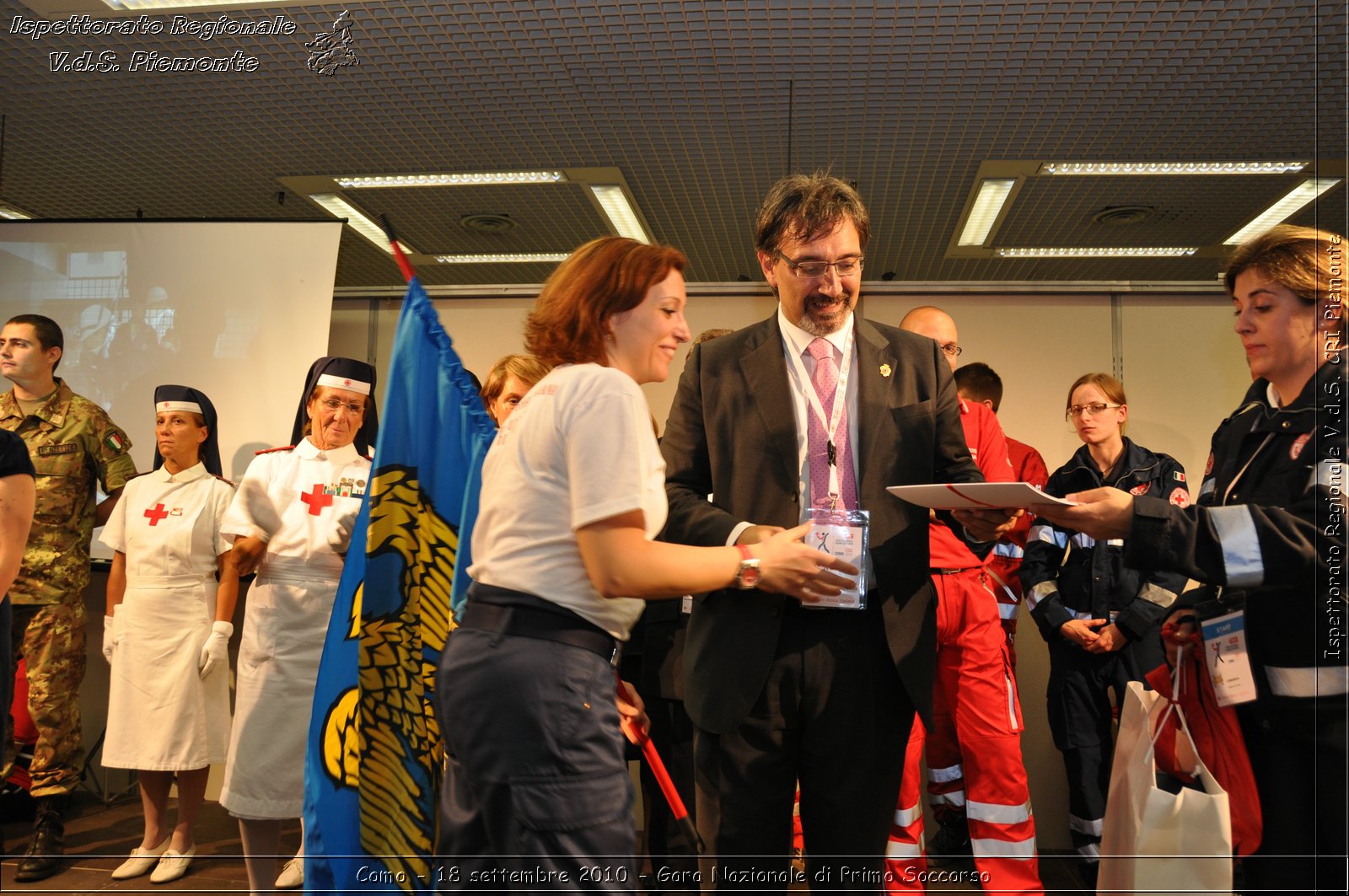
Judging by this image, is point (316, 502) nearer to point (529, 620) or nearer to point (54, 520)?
point (54, 520)

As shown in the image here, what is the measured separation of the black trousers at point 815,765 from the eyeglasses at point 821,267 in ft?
2.25

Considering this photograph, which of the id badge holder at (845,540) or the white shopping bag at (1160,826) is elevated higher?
the id badge holder at (845,540)

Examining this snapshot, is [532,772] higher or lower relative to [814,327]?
lower

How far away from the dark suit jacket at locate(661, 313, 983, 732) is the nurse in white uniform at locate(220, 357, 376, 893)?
72.0 inches

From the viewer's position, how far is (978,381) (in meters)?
4.10

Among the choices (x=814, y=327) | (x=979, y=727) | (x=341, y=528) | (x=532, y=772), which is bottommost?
(x=979, y=727)

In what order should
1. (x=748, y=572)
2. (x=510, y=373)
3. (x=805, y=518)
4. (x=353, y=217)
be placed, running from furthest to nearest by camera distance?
1. (x=353, y=217)
2. (x=510, y=373)
3. (x=805, y=518)
4. (x=748, y=572)

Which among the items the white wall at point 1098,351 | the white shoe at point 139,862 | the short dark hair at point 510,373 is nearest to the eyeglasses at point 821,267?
the short dark hair at point 510,373

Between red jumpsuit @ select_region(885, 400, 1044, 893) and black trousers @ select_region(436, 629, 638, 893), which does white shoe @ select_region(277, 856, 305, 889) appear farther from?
black trousers @ select_region(436, 629, 638, 893)

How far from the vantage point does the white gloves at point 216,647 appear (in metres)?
3.71

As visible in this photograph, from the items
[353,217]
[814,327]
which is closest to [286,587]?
[814,327]

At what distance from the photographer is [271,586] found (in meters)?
3.35

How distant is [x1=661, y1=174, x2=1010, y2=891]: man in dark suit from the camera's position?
1803 mm

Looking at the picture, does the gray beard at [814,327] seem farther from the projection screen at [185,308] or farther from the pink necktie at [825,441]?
the projection screen at [185,308]
